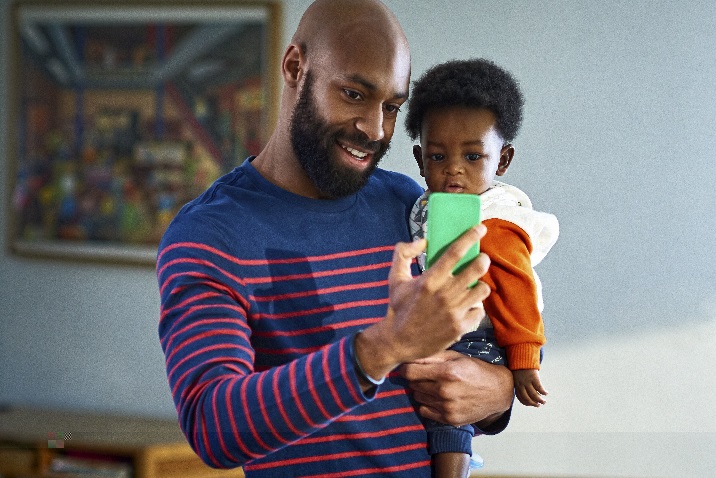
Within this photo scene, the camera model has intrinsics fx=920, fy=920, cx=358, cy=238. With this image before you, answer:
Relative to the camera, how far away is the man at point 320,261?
644 millimetres

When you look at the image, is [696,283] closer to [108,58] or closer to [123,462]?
Answer: [108,58]

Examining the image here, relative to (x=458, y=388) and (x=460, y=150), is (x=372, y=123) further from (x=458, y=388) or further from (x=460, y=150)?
(x=458, y=388)

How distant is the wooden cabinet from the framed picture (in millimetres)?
318

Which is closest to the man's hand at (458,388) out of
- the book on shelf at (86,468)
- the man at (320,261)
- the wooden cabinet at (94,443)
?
the man at (320,261)

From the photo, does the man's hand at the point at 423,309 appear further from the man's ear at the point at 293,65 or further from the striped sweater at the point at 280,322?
the man's ear at the point at 293,65

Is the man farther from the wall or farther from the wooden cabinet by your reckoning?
the wooden cabinet

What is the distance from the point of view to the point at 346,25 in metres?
0.73

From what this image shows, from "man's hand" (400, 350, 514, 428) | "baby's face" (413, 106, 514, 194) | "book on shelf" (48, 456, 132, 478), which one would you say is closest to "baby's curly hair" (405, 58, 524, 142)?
"baby's face" (413, 106, 514, 194)

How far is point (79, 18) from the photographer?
168 centimetres

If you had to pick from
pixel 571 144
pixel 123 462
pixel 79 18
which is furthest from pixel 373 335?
pixel 123 462

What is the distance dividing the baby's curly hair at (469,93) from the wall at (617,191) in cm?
6

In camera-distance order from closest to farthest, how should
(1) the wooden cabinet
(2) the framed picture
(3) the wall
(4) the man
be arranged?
(4) the man
(3) the wall
(2) the framed picture
(1) the wooden cabinet

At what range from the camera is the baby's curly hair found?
76 cm

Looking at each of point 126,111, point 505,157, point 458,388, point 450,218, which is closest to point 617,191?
point 505,157
